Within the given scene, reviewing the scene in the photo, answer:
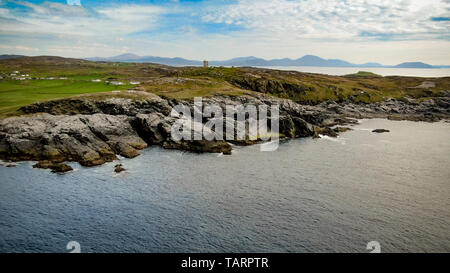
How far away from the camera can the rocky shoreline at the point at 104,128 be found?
62094 millimetres

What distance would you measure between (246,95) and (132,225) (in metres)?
76.8

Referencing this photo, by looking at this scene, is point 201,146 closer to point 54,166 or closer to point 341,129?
point 54,166

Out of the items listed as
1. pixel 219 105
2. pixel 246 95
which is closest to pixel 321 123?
pixel 246 95

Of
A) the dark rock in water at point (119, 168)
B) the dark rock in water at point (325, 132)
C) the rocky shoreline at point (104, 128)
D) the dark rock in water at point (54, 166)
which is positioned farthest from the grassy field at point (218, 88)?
the dark rock in water at point (119, 168)

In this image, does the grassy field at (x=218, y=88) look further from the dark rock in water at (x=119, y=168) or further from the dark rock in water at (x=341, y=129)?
the dark rock in water at (x=119, y=168)

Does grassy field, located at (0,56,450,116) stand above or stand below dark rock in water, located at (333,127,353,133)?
above

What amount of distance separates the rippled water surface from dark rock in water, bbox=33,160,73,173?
5.83 ft

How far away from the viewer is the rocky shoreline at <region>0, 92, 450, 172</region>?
204 feet

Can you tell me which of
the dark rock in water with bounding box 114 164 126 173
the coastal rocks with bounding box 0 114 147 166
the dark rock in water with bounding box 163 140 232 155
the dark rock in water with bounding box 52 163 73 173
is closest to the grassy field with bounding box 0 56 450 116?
the coastal rocks with bounding box 0 114 147 166

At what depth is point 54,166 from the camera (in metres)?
56.2

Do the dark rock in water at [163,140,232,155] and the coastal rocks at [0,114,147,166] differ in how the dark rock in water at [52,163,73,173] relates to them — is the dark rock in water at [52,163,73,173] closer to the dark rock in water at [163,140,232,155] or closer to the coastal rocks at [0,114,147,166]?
the coastal rocks at [0,114,147,166]

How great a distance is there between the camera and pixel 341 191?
48.9 m

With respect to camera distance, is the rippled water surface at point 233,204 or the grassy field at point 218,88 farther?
the grassy field at point 218,88

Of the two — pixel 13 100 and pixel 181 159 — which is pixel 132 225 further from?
pixel 13 100
